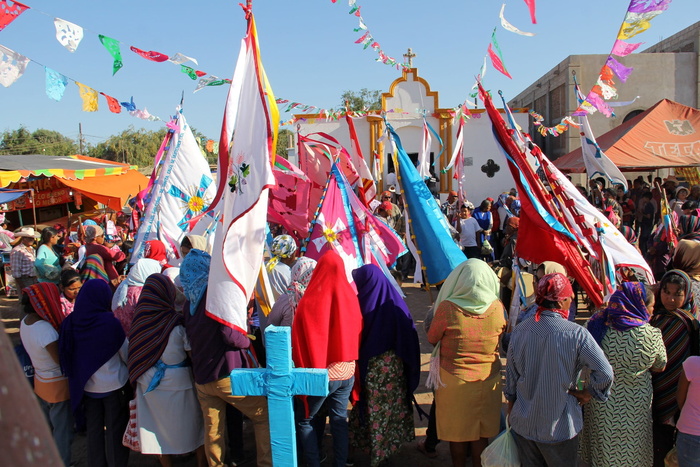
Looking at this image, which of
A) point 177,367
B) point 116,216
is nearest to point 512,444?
point 177,367

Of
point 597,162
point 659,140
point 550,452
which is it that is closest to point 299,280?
point 550,452

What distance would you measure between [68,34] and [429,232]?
3399 millimetres

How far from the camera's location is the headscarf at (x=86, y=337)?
11.6 feet

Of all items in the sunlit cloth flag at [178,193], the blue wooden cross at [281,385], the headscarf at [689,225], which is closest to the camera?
the blue wooden cross at [281,385]

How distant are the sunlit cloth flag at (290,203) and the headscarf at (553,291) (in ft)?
12.1

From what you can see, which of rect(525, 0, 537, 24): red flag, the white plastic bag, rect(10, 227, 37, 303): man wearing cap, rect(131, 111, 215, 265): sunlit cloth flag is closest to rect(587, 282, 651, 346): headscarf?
the white plastic bag

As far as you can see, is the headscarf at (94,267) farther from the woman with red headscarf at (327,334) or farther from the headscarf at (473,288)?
the headscarf at (473,288)

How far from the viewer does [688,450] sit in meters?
2.96

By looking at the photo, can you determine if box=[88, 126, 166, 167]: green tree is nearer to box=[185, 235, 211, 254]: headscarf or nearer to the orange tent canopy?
the orange tent canopy

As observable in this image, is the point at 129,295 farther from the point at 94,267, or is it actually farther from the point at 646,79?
the point at 646,79

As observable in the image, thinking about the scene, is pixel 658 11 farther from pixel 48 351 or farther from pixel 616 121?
pixel 616 121

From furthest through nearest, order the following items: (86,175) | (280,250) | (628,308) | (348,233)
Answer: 1. (86,175)
2. (348,233)
3. (280,250)
4. (628,308)

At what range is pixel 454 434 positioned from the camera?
3529 millimetres

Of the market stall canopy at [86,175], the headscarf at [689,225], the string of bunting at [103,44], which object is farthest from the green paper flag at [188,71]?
the market stall canopy at [86,175]
